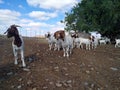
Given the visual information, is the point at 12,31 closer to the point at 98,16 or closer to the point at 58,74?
the point at 58,74

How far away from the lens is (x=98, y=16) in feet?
148

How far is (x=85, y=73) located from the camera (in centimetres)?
1647

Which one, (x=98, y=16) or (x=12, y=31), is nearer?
(x=12, y=31)

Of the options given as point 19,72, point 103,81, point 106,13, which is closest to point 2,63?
point 19,72

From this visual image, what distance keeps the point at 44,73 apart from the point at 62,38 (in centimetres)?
637

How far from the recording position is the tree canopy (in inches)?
1674

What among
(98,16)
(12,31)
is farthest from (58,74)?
(98,16)

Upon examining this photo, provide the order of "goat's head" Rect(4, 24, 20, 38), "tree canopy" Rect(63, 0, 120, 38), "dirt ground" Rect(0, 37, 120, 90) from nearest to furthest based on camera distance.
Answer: "dirt ground" Rect(0, 37, 120, 90), "goat's head" Rect(4, 24, 20, 38), "tree canopy" Rect(63, 0, 120, 38)

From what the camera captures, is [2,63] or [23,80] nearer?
[23,80]

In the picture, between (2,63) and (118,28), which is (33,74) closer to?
(2,63)

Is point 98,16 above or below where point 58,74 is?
above

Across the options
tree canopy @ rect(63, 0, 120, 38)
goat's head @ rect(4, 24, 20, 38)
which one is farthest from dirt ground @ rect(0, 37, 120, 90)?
tree canopy @ rect(63, 0, 120, 38)

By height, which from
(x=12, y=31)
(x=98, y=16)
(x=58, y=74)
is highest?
(x=98, y=16)

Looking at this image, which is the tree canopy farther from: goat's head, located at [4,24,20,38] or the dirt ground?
goat's head, located at [4,24,20,38]
